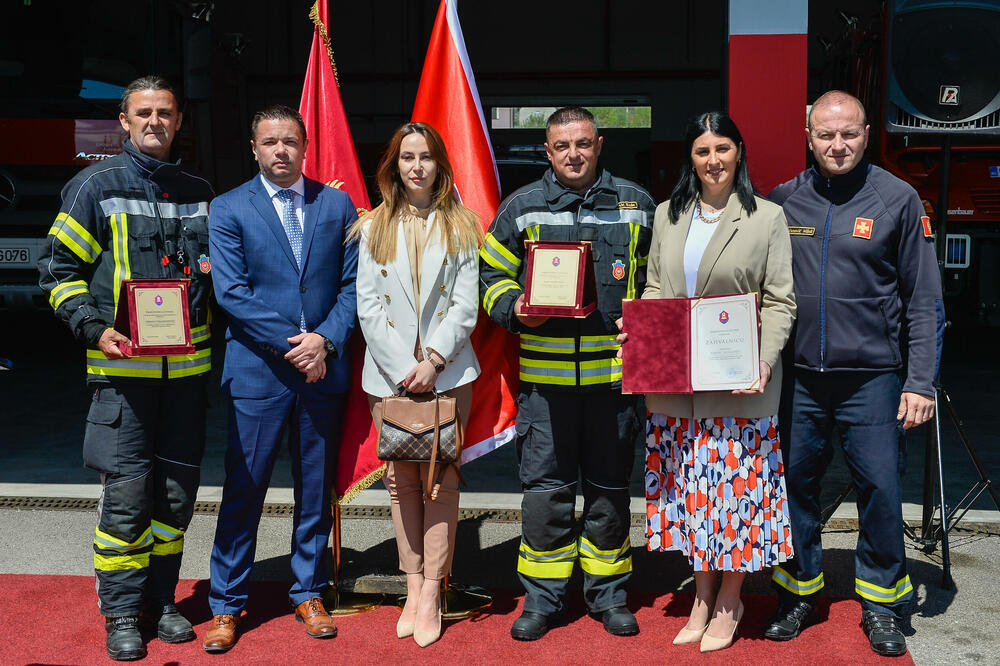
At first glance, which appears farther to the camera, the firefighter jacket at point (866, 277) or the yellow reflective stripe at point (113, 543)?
the yellow reflective stripe at point (113, 543)

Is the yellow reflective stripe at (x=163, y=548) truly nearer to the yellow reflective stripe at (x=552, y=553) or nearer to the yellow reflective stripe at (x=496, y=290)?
the yellow reflective stripe at (x=552, y=553)

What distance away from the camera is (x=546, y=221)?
11.5ft

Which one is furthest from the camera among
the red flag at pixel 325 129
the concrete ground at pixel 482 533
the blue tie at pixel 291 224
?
the red flag at pixel 325 129

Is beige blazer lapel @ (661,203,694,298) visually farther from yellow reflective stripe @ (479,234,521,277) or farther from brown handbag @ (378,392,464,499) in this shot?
brown handbag @ (378,392,464,499)

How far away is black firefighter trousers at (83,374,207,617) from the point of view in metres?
3.39

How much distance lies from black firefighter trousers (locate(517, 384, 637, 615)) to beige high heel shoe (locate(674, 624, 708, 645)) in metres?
0.25

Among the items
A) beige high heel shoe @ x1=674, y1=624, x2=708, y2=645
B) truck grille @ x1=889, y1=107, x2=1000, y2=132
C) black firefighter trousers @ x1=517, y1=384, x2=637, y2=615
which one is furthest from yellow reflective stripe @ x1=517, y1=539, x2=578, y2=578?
truck grille @ x1=889, y1=107, x2=1000, y2=132

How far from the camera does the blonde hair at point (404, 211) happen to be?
3.48m

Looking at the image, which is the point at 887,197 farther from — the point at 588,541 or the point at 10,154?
the point at 10,154

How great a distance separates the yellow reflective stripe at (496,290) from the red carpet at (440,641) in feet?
3.94

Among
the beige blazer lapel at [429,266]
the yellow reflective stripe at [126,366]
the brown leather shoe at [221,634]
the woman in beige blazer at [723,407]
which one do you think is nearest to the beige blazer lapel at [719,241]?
the woman in beige blazer at [723,407]

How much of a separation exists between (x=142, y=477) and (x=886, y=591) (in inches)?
104

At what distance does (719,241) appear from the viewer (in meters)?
3.28

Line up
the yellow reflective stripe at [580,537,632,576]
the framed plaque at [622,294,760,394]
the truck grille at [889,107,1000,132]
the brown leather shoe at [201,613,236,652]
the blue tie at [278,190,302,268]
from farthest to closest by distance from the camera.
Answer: the truck grille at [889,107,1000,132]
the yellow reflective stripe at [580,537,632,576]
the blue tie at [278,190,302,268]
the brown leather shoe at [201,613,236,652]
the framed plaque at [622,294,760,394]
